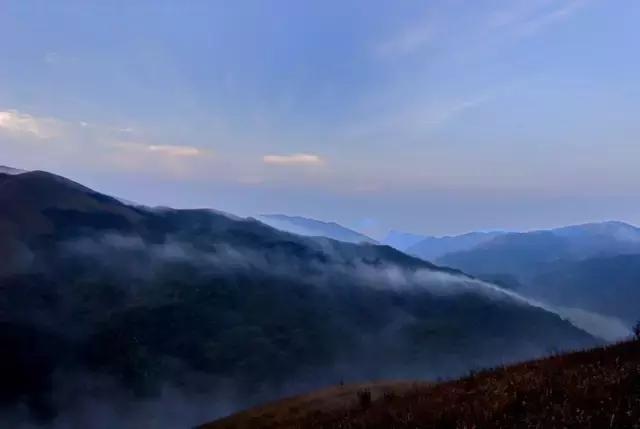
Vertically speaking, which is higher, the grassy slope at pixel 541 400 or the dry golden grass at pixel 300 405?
the grassy slope at pixel 541 400

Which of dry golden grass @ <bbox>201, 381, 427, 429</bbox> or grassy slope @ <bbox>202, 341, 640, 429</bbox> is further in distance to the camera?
dry golden grass @ <bbox>201, 381, 427, 429</bbox>

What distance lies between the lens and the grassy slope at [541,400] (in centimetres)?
839

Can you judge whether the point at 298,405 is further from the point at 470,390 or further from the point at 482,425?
the point at 482,425

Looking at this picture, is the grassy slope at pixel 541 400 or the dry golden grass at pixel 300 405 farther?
the dry golden grass at pixel 300 405

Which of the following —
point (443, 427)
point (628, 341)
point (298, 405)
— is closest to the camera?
point (443, 427)

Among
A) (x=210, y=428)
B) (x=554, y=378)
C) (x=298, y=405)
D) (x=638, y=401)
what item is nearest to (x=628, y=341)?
(x=554, y=378)

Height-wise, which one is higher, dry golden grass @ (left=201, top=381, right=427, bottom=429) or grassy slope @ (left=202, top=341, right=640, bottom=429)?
grassy slope @ (left=202, top=341, right=640, bottom=429)

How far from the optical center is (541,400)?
962 centimetres

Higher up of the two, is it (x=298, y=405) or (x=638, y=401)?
(x=638, y=401)

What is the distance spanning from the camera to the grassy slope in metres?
8.39

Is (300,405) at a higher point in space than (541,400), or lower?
lower

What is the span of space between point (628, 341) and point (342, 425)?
25.7 feet

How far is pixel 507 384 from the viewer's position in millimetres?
11586

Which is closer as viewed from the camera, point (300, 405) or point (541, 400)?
point (541, 400)
